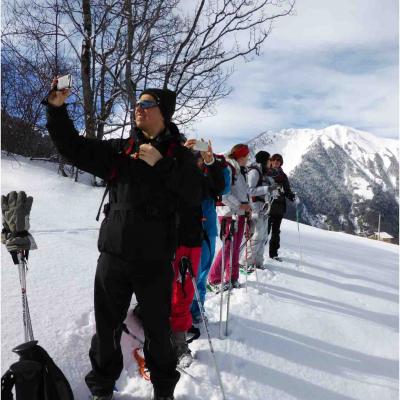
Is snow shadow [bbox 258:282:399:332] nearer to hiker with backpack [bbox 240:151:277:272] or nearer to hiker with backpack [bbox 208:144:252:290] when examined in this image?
hiker with backpack [bbox 240:151:277:272]

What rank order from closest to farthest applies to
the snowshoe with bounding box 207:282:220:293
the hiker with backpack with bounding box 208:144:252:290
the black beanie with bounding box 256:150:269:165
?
the hiker with backpack with bounding box 208:144:252:290 → the snowshoe with bounding box 207:282:220:293 → the black beanie with bounding box 256:150:269:165

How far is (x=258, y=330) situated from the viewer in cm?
418

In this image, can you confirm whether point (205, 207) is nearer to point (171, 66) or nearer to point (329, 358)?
point (329, 358)

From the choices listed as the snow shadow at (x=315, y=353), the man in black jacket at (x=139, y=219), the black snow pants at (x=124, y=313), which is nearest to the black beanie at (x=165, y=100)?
the man in black jacket at (x=139, y=219)

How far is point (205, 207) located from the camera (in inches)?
149

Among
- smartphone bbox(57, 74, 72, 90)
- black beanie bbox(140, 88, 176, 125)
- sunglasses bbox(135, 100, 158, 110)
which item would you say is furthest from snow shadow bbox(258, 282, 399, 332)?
smartphone bbox(57, 74, 72, 90)

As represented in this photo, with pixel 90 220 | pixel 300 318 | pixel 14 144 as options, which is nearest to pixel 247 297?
pixel 300 318

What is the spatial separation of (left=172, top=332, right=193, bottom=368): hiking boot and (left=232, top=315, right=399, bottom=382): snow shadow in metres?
0.82

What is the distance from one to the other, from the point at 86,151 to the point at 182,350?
2.07 metres

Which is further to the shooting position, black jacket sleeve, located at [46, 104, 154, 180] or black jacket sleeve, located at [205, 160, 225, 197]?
black jacket sleeve, located at [205, 160, 225, 197]

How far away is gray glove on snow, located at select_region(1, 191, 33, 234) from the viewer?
244 cm

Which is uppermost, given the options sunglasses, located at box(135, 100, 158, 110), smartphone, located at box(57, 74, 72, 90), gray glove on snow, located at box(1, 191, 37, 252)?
smartphone, located at box(57, 74, 72, 90)

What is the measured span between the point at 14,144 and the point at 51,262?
11.4 metres

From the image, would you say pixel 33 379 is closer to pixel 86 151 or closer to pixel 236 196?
pixel 86 151
